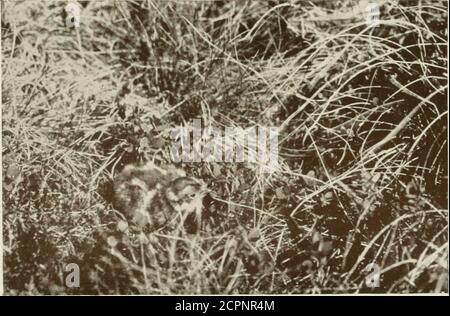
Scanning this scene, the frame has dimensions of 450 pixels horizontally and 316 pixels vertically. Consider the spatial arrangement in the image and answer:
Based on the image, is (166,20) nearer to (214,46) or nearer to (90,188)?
(214,46)

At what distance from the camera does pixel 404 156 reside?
137 cm

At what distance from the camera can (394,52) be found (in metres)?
1.38

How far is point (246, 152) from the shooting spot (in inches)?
54.2

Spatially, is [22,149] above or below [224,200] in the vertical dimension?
above

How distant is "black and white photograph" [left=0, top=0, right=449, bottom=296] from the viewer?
53.7 inches

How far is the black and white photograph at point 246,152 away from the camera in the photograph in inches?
53.7

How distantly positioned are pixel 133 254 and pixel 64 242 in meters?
0.17

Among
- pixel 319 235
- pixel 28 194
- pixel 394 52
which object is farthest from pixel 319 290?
pixel 28 194

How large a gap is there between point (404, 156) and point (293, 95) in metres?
0.30
